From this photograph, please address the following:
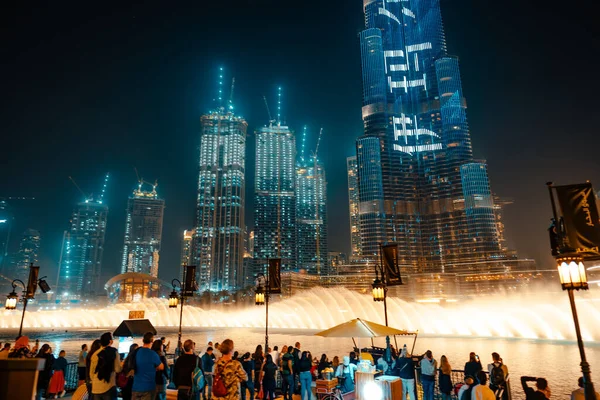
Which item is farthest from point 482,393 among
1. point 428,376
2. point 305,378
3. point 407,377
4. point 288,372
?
point 288,372

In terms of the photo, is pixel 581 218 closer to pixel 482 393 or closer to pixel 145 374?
pixel 482 393

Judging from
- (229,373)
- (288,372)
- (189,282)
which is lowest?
(288,372)

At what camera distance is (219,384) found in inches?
294

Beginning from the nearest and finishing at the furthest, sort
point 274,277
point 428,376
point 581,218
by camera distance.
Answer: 1. point 581,218
2. point 428,376
3. point 274,277

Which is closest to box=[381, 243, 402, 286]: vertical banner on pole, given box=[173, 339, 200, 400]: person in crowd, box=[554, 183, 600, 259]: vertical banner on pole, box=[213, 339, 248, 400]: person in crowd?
box=[554, 183, 600, 259]: vertical banner on pole

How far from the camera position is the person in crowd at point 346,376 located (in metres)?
12.8

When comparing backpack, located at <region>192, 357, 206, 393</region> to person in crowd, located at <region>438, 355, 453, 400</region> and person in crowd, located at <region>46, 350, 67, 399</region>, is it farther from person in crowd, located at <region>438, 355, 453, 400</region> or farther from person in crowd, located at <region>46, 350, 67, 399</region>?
person in crowd, located at <region>46, 350, 67, 399</region>

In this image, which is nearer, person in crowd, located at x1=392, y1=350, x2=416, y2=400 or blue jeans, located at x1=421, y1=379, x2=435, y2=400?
person in crowd, located at x1=392, y1=350, x2=416, y2=400

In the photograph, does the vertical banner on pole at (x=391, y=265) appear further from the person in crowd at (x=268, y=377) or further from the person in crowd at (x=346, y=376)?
the person in crowd at (x=268, y=377)

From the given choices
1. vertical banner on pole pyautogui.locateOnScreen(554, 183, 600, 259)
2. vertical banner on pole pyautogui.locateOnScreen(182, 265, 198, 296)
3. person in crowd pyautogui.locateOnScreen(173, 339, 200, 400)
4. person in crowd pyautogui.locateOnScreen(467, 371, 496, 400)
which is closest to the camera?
person in crowd pyautogui.locateOnScreen(173, 339, 200, 400)

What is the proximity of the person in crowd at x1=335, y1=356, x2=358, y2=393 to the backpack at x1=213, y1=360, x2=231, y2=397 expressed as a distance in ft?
21.4

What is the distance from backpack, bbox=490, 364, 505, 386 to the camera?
35.5 ft

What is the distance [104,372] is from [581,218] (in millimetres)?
11544

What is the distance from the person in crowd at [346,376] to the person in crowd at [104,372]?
311 inches
